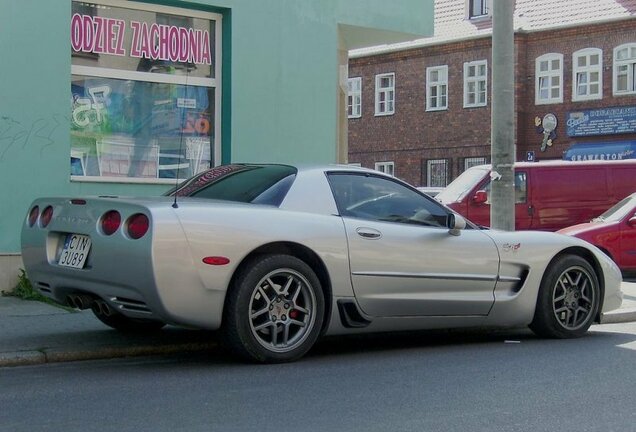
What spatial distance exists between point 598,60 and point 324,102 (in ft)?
74.6

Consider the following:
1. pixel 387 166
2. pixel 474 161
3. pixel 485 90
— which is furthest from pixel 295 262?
pixel 387 166

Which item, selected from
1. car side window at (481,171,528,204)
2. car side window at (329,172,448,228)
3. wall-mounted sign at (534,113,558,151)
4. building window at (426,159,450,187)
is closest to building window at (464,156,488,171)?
building window at (426,159,450,187)

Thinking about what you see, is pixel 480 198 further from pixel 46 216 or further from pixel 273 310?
pixel 46 216

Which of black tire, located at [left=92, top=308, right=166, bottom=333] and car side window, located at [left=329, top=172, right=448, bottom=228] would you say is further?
black tire, located at [left=92, top=308, right=166, bottom=333]

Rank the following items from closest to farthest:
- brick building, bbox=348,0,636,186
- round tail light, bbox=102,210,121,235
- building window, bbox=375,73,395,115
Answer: round tail light, bbox=102,210,121,235 → brick building, bbox=348,0,636,186 → building window, bbox=375,73,395,115

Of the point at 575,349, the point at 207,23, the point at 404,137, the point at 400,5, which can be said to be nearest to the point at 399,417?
the point at 575,349

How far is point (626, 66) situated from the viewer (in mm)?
32906

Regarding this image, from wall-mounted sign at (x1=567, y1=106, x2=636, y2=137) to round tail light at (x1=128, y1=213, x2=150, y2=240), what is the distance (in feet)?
93.6

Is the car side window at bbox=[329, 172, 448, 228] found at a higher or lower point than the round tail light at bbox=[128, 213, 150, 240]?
higher

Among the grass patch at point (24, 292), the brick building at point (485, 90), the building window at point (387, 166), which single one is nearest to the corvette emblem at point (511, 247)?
the grass patch at point (24, 292)

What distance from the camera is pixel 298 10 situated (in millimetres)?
12828

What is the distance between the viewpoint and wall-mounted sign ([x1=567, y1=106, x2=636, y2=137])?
1287 inches

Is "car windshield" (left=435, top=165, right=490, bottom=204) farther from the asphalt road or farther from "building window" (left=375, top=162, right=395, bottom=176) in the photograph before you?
"building window" (left=375, top=162, right=395, bottom=176)

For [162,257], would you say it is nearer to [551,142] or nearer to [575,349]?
[575,349]
